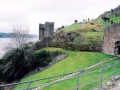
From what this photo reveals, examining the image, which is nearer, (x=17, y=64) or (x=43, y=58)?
(x=17, y=64)

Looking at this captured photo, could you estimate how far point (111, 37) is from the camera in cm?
2734

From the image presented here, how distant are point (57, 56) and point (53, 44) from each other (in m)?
6.16

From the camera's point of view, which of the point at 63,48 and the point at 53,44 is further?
the point at 53,44

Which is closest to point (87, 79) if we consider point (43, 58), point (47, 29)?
point (43, 58)

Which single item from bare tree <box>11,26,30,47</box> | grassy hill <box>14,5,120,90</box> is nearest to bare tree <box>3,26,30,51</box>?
bare tree <box>11,26,30,47</box>

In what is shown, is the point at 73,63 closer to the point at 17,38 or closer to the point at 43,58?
the point at 43,58

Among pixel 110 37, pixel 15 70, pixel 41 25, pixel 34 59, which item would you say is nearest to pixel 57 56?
pixel 34 59

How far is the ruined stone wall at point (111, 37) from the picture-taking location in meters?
26.6

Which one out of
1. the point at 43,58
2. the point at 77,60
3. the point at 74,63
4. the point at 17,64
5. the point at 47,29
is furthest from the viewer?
the point at 47,29

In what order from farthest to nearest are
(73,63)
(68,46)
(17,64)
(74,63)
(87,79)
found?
(68,46) < (17,64) < (73,63) < (74,63) < (87,79)

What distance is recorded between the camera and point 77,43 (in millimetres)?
33156

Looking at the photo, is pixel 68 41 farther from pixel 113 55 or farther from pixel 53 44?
pixel 113 55

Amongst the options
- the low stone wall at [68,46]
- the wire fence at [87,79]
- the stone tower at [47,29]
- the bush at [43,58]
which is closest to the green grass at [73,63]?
the low stone wall at [68,46]

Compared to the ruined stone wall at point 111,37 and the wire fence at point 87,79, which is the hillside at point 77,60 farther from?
the ruined stone wall at point 111,37
